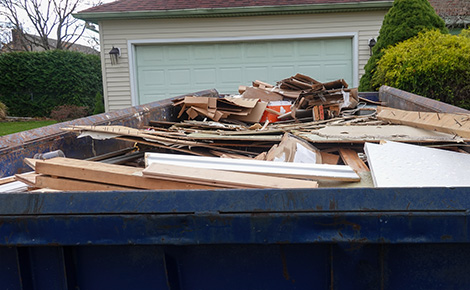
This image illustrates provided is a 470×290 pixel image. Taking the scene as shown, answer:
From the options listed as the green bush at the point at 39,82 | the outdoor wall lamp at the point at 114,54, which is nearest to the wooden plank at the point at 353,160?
the outdoor wall lamp at the point at 114,54

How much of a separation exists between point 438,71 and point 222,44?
594 cm

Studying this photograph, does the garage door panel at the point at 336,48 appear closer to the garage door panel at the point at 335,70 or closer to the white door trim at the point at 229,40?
the white door trim at the point at 229,40

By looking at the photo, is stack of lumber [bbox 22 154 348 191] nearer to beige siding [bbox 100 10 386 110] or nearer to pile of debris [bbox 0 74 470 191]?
pile of debris [bbox 0 74 470 191]

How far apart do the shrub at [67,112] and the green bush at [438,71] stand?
532 inches

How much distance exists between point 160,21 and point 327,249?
10.8 meters

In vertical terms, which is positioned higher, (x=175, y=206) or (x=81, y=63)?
(x=81, y=63)

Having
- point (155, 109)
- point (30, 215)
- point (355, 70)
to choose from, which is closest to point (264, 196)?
point (30, 215)

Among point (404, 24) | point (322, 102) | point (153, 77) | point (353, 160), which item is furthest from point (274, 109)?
point (153, 77)

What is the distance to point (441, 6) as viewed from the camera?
44.9ft

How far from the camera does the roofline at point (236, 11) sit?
34.6 ft

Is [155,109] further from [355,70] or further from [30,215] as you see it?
[355,70]

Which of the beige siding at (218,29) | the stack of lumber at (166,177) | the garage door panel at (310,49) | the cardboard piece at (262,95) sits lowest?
the stack of lumber at (166,177)

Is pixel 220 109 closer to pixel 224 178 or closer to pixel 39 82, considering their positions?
pixel 224 178

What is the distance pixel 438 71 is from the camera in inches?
269
